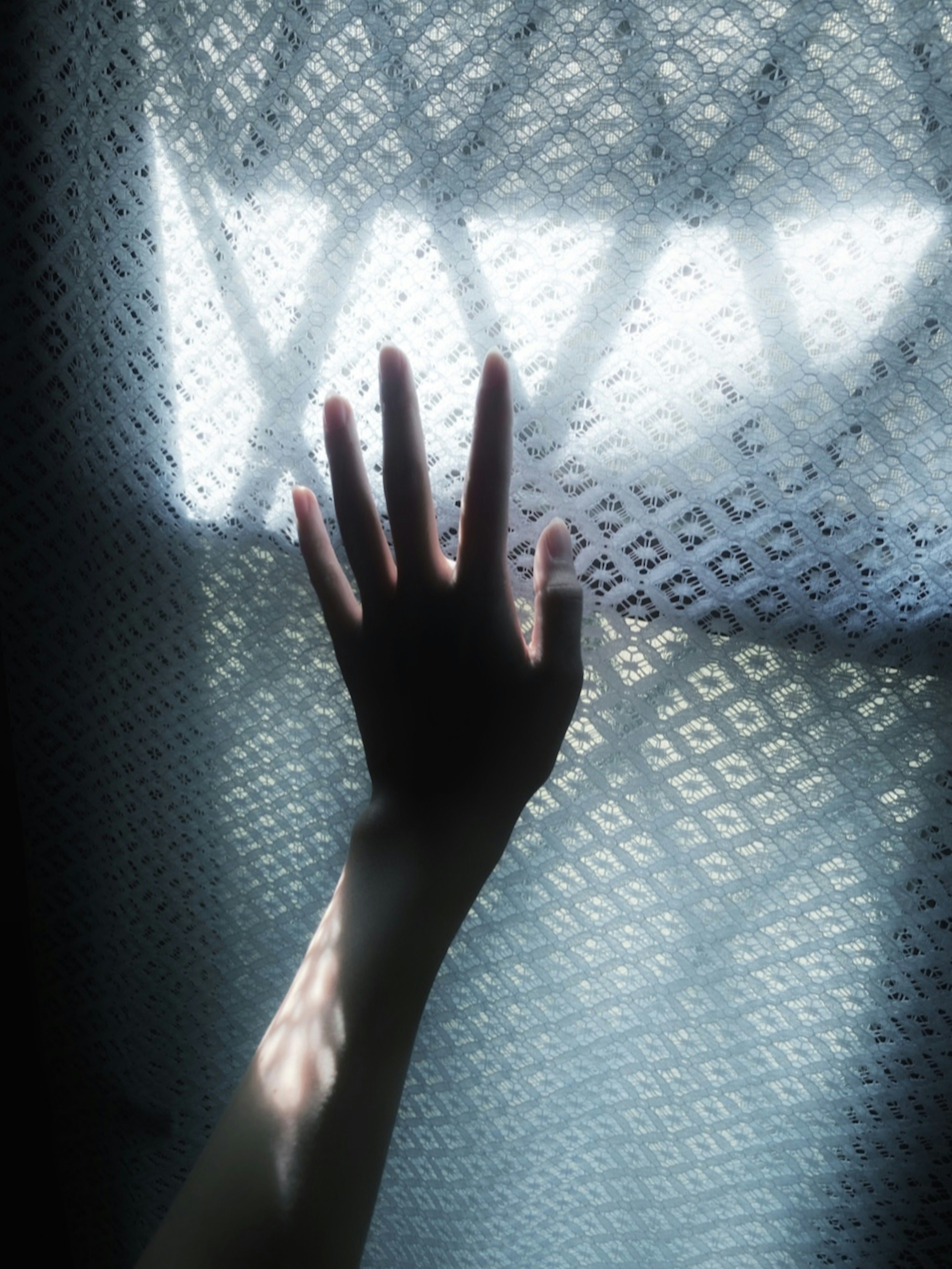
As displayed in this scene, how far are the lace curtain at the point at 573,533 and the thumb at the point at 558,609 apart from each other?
0.02 meters

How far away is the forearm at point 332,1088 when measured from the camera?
427 millimetres

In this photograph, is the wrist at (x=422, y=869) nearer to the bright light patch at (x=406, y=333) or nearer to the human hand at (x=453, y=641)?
the human hand at (x=453, y=641)

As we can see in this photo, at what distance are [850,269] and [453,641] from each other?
31 centimetres

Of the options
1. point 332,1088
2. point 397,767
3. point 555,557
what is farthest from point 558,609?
point 332,1088

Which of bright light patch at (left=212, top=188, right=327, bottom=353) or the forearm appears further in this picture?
bright light patch at (left=212, top=188, right=327, bottom=353)

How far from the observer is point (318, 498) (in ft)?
1.98

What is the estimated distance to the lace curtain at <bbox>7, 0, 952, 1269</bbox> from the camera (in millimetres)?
455

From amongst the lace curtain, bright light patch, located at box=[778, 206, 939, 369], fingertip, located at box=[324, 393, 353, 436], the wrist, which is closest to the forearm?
the wrist

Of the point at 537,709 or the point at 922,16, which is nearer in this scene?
the point at 922,16

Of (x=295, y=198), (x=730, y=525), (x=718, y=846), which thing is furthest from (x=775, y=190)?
(x=718, y=846)

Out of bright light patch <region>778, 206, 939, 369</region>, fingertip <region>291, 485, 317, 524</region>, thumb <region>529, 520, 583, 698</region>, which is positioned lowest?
thumb <region>529, 520, 583, 698</region>

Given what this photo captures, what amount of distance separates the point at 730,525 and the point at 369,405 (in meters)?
0.25

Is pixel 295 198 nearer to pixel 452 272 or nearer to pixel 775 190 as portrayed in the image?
pixel 452 272

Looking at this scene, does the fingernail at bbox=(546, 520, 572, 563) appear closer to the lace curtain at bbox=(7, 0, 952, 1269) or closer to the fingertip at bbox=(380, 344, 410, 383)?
the lace curtain at bbox=(7, 0, 952, 1269)
